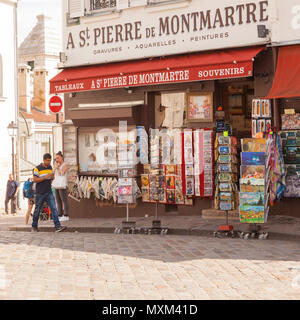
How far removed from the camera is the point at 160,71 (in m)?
15.5

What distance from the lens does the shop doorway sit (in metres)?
15.9

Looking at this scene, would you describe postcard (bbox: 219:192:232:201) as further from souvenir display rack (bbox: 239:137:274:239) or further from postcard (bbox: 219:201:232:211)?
souvenir display rack (bbox: 239:137:274:239)

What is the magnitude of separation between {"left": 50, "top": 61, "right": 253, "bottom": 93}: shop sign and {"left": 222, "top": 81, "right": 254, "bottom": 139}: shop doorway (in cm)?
118

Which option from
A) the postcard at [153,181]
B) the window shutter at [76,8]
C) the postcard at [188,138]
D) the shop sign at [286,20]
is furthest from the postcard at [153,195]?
the window shutter at [76,8]

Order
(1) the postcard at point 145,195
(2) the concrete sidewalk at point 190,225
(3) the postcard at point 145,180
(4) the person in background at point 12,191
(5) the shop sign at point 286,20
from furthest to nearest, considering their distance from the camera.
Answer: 1. (4) the person in background at point 12,191
2. (1) the postcard at point 145,195
3. (3) the postcard at point 145,180
4. (5) the shop sign at point 286,20
5. (2) the concrete sidewalk at point 190,225

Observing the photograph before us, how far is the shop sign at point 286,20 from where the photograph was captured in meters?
14.1

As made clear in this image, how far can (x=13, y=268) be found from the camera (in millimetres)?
9719

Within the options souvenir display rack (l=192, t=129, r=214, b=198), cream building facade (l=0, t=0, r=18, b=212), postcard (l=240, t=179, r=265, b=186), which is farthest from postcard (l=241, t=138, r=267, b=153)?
cream building facade (l=0, t=0, r=18, b=212)

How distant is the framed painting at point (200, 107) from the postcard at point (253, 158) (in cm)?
318

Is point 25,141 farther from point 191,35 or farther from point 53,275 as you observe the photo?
point 53,275

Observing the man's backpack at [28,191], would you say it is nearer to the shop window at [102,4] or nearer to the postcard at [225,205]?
the shop window at [102,4]

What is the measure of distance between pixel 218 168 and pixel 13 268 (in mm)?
5170

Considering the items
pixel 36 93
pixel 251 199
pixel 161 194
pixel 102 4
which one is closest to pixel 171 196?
pixel 161 194

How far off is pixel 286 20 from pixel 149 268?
6.82 meters
